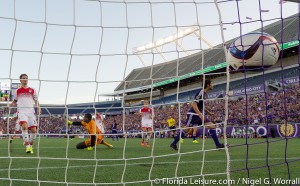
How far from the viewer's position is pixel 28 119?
321 inches

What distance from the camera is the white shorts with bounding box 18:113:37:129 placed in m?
7.87

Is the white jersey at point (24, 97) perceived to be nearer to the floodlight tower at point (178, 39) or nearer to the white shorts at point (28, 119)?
the white shorts at point (28, 119)

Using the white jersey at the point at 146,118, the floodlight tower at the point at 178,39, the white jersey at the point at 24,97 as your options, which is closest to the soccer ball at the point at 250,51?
the floodlight tower at the point at 178,39

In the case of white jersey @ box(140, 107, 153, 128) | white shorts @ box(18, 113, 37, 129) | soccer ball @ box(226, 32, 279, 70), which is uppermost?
soccer ball @ box(226, 32, 279, 70)

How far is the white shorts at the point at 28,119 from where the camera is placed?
310 inches

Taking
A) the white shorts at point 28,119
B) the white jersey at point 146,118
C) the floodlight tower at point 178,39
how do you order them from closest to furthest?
the floodlight tower at point 178,39
the white shorts at point 28,119
the white jersey at point 146,118

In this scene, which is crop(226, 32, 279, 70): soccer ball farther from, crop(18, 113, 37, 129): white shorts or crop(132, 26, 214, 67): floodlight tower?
crop(18, 113, 37, 129): white shorts

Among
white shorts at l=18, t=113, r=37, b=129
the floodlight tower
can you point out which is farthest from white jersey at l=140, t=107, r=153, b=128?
the floodlight tower

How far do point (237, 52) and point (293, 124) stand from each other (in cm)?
1239

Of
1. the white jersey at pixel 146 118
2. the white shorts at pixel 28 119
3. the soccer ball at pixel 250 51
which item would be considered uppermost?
the soccer ball at pixel 250 51

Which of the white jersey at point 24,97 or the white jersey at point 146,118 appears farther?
the white jersey at point 146,118

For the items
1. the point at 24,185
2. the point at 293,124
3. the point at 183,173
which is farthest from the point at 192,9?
the point at 293,124

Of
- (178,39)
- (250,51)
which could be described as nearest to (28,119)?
(178,39)

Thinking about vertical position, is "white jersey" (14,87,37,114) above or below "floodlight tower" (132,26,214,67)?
below
